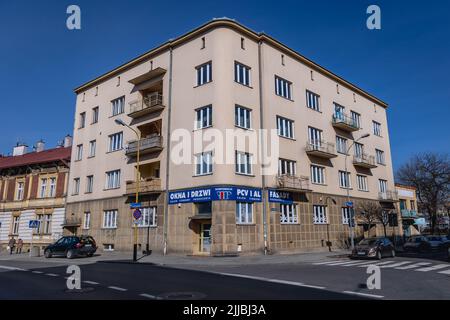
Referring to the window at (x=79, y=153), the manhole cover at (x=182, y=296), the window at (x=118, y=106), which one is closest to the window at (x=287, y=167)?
the window at (x=118, y=106)

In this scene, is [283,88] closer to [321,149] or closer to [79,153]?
[321,149]

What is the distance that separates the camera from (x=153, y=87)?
3067 centimetres

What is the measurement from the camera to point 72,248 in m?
23.6

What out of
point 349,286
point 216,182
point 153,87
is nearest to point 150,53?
point 153,87

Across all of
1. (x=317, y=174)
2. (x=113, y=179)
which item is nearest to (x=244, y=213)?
(x=317, y=174)

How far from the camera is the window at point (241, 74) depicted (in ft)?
84.8

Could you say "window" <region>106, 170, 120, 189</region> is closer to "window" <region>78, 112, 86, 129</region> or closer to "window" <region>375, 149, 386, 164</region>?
"window" <region>78, 112, 86, 129</region>

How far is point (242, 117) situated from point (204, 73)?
4429 millimetres

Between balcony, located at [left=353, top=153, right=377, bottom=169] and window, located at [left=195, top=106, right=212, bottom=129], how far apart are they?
17728 mm

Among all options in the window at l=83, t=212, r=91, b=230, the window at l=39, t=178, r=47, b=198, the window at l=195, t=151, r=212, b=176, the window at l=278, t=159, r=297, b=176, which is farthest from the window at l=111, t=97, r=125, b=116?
the window at l=278, t=159, r=297, b=176

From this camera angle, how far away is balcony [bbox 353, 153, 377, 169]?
35469 millimetres

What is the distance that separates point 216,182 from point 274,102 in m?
8.58

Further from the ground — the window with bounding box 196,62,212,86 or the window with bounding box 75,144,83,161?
the window with bounding box 196,62,212,86
